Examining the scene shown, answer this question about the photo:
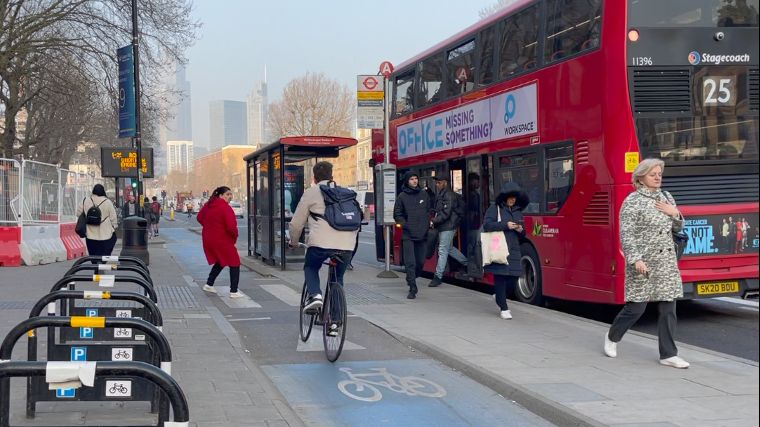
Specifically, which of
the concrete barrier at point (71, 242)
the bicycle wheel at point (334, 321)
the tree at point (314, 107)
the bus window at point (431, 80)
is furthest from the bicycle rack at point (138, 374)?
the tree at point (314, 107)

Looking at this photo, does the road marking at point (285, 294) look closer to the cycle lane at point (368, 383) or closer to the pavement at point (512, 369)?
the pavement at point (512, 369)

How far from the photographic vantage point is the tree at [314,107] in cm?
6475

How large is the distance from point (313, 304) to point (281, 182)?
902 cm

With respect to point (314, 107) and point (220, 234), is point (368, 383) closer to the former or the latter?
point (220, 234)

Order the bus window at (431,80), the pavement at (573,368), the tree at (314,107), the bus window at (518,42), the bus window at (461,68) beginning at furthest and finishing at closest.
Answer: the tree at (314,107), the bus window at (431,80), the bus window at (461,68), the bus window at (518,42), the pavement at (573,368)

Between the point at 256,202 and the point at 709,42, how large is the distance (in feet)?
42.2

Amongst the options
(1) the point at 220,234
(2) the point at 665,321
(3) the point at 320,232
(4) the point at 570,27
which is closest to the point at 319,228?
(3) the point at 320,232

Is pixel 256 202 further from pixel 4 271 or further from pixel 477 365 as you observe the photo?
pixel 477 365

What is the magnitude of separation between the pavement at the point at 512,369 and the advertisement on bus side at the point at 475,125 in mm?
2533

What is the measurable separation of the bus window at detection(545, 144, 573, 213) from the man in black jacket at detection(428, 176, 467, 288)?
2.60 metres

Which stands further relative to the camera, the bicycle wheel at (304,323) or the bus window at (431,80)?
the bus window at (431,80)

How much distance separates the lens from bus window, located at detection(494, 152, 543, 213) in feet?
36.2

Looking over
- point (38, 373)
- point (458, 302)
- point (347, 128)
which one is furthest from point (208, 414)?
point (347, 128)

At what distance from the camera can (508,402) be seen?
6.14 meters
